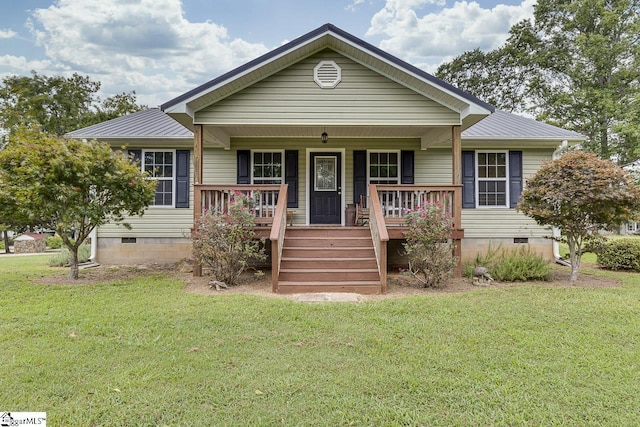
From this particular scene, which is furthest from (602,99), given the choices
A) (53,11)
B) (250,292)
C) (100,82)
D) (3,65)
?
(3,65)

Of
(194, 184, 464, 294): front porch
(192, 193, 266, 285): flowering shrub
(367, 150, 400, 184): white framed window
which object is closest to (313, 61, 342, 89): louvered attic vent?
(194, 184, 464, 294): front porch

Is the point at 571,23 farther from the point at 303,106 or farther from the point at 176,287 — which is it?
the point at 176,287

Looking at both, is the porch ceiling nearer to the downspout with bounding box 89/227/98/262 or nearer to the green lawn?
the downspout with bounding box 89/227/98/262

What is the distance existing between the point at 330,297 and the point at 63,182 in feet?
17.6

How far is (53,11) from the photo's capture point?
1456 centimetres

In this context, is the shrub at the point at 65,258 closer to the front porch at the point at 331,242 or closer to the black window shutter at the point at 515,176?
the front porch at the point at 331,242

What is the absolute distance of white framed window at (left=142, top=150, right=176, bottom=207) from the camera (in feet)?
31.0

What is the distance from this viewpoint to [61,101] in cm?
2486

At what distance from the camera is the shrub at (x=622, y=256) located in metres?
8.27

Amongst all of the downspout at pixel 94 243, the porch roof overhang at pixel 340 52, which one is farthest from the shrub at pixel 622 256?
the downspout at pixel 94 243

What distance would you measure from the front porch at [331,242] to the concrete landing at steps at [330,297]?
22 centimetres

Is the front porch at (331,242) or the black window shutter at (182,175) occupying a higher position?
the black window shutter at (182,175)

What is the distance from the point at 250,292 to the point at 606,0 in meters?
26.3

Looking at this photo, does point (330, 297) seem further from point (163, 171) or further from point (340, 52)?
point (163, 171)
